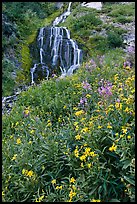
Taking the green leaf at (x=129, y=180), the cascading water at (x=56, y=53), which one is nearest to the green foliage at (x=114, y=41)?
the cascading water at (x=56, y=53)

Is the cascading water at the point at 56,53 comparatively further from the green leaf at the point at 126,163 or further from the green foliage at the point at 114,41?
the green leaf at the point at 126,163

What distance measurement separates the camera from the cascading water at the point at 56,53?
938 cm

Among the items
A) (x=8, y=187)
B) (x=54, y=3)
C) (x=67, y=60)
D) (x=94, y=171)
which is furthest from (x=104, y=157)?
(x=54, y=3)

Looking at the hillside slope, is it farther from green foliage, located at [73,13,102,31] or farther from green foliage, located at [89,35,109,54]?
green foliage, located at [73,13,102,31]

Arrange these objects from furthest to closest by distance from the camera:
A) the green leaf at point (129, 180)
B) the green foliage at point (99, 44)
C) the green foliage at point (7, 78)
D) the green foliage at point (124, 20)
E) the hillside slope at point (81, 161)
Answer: the green foliage at point (124, 20) → the green foliage at point (99, 44) → the green foliage at point (7, 78) → the hillside slope at point (81, 161) → the green leaf at point (129, 180)

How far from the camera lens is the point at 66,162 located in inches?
106

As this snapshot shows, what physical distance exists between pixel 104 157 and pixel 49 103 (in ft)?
7.76

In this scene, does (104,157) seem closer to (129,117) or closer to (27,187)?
(129,117)

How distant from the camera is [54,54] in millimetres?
10156

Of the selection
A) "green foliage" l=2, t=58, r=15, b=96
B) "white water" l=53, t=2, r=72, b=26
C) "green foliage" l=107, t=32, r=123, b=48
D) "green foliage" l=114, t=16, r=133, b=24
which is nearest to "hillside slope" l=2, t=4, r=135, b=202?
"green foliage" l=2, t=58, r=15, b=96

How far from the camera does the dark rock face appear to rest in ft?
30.6

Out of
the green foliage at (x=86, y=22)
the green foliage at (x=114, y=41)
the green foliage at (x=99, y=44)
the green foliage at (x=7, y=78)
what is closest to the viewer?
the green foliage at (x=7, y=78)

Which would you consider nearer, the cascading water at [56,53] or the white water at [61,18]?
the cascading water at [56,53]

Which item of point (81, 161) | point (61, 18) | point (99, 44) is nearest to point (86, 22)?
point (99, 44)
